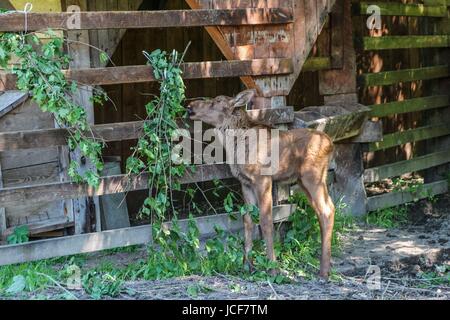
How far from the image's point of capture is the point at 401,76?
32.6ft

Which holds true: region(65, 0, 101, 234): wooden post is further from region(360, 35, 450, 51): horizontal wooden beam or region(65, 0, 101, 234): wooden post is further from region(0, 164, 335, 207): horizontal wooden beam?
region(360, 35, 450, 51): horizontal wooden beam

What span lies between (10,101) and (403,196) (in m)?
4.95

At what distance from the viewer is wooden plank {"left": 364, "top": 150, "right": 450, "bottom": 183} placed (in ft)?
31.5

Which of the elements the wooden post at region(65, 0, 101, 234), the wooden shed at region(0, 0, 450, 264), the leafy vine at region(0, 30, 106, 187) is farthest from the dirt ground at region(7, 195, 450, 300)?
the leafy vine at region(0, 30, 106, 187)

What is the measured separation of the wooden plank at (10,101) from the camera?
8.17m

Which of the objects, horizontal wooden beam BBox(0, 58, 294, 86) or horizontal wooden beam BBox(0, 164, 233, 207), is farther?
horizontal wooden beam BBox(0, 58, 294, 86)

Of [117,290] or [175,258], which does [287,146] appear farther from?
[117,290]

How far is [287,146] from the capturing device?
7.03 metres

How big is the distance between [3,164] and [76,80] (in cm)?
→ 230

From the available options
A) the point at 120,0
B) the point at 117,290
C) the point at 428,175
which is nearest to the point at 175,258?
the point at 117,290

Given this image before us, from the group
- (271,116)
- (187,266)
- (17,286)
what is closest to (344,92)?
(271,116)

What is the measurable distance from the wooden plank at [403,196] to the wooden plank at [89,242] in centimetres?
271

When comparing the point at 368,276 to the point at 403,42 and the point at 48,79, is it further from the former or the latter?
the point at 403,42

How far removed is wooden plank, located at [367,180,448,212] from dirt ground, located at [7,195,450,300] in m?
0.22
